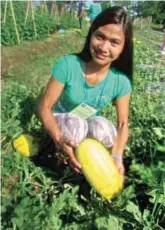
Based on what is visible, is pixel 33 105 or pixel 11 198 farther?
pixel 33 105

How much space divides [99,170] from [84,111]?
55 cm

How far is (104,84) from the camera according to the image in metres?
2.47

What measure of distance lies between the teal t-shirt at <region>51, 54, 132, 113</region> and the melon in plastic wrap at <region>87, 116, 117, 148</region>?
0.44 ft

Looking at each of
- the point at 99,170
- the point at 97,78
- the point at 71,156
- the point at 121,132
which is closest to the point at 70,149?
the point at 71,156

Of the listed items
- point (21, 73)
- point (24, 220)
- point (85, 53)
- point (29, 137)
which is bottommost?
point (21, 73)

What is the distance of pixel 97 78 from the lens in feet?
8.07

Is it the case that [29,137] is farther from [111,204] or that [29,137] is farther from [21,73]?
[21,73]

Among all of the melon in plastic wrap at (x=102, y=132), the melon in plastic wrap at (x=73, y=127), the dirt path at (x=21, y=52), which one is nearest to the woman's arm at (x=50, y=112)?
the melon in plastic wrap at (x=73, y=127)

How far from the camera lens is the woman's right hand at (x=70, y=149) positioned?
217 cm

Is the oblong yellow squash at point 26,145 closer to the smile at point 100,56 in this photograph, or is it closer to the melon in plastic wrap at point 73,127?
the melon in plastic wrap at point 73,127

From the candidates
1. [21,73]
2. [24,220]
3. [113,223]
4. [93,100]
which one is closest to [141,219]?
[113,223]

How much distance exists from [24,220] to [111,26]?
1103mm

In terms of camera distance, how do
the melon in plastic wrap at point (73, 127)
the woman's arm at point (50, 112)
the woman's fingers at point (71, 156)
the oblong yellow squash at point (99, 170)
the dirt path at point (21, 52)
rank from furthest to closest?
the dirt path at point (21, 52) < the melon in plastic wrap at point (73, 127) < the woman's arm at point (50, 112) < the woman's fingers at point (71, 156) < the oblong yellow squash at point (99, 170)

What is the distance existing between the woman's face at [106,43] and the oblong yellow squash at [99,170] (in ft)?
1.53
